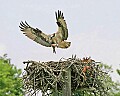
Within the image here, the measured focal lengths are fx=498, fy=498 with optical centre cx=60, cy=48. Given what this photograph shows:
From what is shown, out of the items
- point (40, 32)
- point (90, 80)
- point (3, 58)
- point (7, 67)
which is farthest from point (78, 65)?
point (3, 58)

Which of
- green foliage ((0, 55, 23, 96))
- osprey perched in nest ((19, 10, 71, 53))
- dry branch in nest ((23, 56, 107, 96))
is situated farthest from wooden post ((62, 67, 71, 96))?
green foliage ((0, 55, 23, 96))

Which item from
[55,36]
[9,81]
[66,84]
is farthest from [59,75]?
[9,81]

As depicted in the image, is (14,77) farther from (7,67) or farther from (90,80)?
(90,80)

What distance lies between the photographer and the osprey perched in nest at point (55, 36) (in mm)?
7129

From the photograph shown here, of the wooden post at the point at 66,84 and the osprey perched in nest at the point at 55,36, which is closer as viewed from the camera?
the wooden post at the point at 66,84

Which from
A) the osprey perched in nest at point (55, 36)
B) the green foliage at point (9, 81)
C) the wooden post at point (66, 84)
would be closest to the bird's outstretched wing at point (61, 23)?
the osprey perched in nest at point (55, 36)

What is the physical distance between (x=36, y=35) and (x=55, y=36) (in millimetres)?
278

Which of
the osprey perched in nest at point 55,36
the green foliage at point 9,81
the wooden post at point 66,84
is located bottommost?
the wooden post at point 66,84

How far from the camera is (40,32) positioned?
7.24 m

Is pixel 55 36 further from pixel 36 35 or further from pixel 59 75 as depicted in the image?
pixel 59 75

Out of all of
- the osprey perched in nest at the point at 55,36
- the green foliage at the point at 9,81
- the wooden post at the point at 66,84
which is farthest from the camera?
the green foliage at the point at 9,81

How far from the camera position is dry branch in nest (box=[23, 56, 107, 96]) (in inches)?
264

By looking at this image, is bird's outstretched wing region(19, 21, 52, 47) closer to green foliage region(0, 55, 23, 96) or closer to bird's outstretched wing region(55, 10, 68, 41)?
bird's outstretched wing region(55, 10, 68, 41)

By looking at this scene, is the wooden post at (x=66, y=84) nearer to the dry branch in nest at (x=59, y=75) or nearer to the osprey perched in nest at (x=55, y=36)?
the dry branch in nest at (x=59, y=75)
